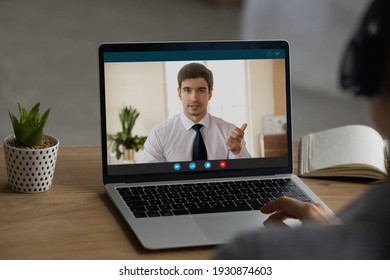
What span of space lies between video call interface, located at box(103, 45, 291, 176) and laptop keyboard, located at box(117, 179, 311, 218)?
0.15 ft

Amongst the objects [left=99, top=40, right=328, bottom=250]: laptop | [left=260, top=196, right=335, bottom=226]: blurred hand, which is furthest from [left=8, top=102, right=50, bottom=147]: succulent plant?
[left=260, top=196, right=335, bottom=226]: blurred hand

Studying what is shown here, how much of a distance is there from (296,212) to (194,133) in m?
0.29

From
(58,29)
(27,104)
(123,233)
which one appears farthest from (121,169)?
(58,29)

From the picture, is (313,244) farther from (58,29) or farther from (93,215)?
(58,29)

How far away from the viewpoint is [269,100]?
4.28 feet

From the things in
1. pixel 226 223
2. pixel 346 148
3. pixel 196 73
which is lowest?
pixel 226 223

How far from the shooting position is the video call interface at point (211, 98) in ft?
4.14

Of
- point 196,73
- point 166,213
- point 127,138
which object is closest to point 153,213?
point 166,213

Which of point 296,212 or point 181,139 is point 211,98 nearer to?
point 181,139

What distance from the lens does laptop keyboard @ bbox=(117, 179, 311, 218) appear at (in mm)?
Answer: 1151

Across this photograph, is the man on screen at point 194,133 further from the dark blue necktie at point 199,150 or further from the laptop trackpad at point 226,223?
the laptop trackpad at point 226,223

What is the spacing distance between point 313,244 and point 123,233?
19.6 inches

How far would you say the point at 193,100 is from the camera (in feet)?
4.19

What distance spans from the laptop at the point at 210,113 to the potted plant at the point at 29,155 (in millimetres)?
96
